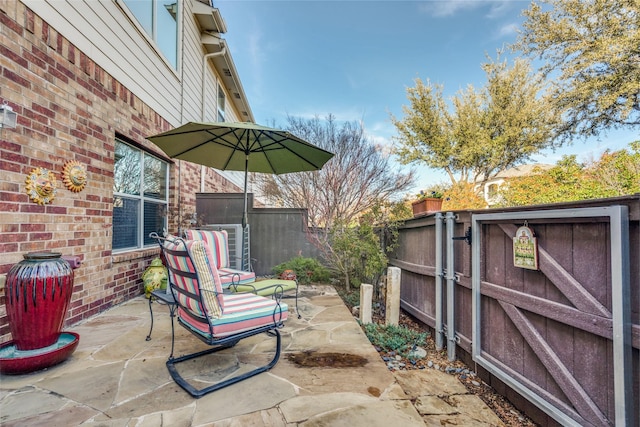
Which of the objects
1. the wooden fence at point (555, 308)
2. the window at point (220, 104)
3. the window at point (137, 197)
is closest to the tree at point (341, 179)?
the window at point (220, 104)

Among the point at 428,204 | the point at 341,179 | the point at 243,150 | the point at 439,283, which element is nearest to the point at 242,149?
the point at 243,150

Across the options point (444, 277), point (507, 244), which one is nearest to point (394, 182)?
point (444, 277)

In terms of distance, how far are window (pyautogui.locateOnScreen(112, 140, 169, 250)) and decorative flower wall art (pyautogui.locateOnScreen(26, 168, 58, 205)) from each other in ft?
3.56

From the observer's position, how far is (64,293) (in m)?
2.38

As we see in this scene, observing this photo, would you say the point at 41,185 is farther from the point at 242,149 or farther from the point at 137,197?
the point at 242,149

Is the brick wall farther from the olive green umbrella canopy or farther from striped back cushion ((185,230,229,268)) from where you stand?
striped back cushion ((185,230,229,268))

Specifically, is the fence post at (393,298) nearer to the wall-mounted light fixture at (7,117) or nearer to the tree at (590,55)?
the wall-mounted light fixture at (7,117)

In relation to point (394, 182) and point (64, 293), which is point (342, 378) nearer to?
point (64, 293)

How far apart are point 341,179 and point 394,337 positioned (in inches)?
174

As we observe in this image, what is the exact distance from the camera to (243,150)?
15.3 feet

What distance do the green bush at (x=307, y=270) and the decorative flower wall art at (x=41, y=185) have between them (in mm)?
3597

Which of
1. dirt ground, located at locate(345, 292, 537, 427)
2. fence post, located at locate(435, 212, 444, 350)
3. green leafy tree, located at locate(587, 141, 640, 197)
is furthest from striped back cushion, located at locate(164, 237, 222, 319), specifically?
green leafy tree, located at locate(587, 141, 640, 197)

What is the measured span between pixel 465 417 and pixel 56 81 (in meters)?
4.51

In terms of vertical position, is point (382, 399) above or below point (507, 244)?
below
